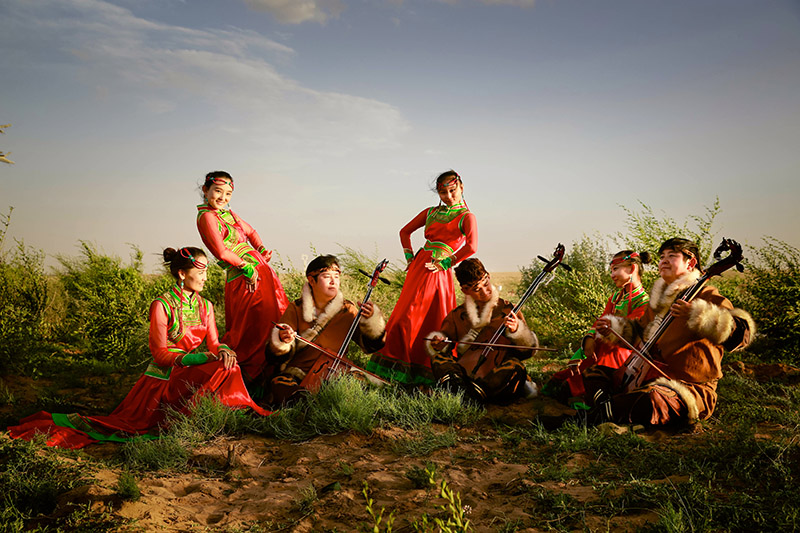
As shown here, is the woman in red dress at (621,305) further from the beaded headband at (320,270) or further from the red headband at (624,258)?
the beaded headband at (320,270)

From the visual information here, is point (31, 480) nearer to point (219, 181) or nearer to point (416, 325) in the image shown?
point (219, 181)

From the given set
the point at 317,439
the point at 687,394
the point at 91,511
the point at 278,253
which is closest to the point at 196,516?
the point at 91,511

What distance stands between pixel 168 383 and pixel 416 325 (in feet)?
8.04

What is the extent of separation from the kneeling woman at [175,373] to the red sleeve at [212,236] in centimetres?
46

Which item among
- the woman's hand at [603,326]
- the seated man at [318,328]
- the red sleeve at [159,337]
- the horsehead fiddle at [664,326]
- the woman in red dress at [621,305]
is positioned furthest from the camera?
the seated man at [318,328]

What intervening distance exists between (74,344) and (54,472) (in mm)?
6433

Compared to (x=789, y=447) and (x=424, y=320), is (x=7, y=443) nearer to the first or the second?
(x=424, y=320)

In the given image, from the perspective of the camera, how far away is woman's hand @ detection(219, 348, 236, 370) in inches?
194

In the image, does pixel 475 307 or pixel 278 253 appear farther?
pixel 278 253

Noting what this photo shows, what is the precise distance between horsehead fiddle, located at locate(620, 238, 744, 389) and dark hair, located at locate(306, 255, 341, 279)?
2574mm

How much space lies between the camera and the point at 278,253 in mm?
9852

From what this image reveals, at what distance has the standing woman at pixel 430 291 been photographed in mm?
5996

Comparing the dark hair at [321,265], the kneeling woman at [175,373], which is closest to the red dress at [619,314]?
the dark hair at [321,265]

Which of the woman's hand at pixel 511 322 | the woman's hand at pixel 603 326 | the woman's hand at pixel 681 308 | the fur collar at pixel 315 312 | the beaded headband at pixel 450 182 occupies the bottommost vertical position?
the fur collar at pixel 315 312
